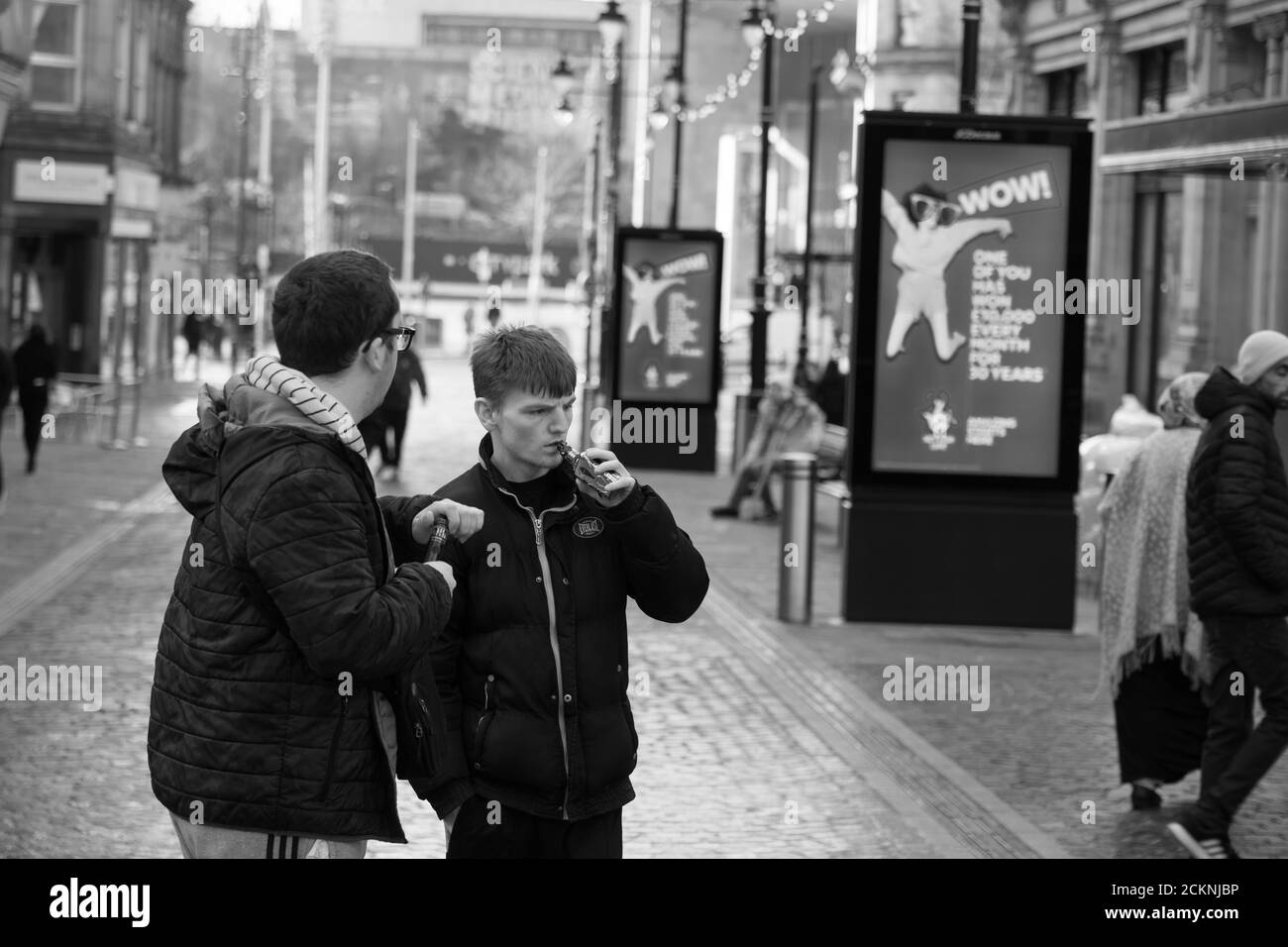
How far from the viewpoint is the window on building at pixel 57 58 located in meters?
37.0

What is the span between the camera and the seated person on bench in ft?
66.9

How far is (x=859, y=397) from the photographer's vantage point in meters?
13.5

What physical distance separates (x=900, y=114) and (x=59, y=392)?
21.0 metres

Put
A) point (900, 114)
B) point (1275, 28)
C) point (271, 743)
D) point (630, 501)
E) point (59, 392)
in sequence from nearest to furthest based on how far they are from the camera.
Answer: point (271, 743)
point (630, 501)
point (900, 114)
point (1275, 28)
point (59, 392)

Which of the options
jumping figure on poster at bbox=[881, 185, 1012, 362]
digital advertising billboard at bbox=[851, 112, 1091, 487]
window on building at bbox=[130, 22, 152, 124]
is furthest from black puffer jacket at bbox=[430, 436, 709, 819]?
window on building at bbox=[130, 22, 152, 124]

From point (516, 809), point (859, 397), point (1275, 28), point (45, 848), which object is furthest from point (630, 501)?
point (1275, 28)

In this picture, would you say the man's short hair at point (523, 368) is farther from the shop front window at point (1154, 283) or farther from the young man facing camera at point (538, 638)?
the shop front window at point (1154, 283)

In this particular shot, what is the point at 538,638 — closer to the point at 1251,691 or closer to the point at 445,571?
the point at 445,571

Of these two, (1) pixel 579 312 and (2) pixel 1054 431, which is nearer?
(2) pixel 1054 431

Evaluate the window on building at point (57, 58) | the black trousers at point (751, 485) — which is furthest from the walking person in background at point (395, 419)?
the window on building at point (57, 58)

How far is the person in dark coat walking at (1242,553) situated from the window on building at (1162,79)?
17.8m

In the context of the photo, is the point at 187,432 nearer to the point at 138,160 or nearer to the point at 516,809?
the point at 516,809

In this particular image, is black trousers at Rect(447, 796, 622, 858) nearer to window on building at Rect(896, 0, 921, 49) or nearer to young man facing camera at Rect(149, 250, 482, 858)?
young man facing camera at Rect(149, 250, 482, 858)

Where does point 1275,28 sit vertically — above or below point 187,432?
above
